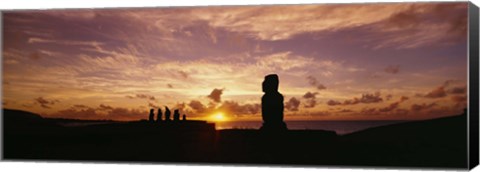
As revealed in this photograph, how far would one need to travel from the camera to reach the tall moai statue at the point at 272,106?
12.4 meters

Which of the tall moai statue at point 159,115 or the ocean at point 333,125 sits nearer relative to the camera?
the ocean at point 333,125

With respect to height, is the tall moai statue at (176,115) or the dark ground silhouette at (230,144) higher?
the tall moai statue at (176,115)

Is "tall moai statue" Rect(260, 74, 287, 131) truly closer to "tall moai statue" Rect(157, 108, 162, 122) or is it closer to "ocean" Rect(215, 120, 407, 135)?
"ocean" Rect(215, 120, 407, 135)

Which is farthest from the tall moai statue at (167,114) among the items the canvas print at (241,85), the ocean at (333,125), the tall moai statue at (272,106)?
the tall moai statue at (272,106)

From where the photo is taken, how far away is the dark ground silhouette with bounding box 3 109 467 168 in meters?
11.9

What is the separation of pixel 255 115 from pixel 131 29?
1.89 metres

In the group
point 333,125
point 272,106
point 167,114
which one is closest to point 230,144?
point 272,106

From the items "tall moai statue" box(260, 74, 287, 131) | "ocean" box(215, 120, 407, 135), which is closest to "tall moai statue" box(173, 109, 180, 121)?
"ocean" box(215, 120, 407, 135)

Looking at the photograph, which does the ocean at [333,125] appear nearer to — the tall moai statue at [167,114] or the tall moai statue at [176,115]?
the tall moai statue at [176,115]

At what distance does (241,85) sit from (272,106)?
1.50ft

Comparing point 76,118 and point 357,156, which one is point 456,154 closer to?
point 357,156

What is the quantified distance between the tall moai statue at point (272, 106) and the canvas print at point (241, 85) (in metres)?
0.01

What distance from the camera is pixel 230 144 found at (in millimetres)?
12703

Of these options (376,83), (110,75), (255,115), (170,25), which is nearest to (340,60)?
(376,83)
